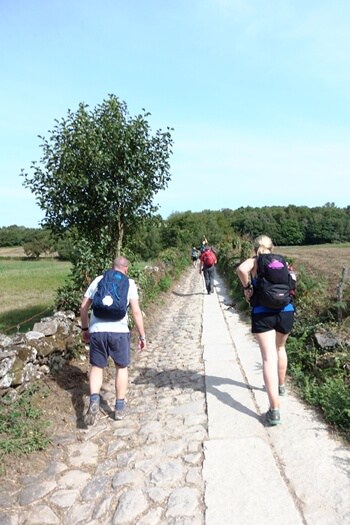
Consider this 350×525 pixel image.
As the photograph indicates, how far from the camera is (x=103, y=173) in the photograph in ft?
22.7

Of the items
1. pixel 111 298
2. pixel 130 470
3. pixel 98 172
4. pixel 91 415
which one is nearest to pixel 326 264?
pixel 98 172

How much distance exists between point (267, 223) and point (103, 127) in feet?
311

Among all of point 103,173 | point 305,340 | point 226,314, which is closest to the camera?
point 305,340

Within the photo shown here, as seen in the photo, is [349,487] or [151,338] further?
[151,338]

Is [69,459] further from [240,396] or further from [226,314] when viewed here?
[226,314]

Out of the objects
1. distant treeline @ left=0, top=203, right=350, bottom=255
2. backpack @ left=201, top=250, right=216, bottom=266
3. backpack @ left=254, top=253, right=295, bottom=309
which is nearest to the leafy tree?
backpack @ left=254, top=253, right=295, bottom=309

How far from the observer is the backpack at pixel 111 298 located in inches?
165

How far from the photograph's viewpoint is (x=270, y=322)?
158 inches

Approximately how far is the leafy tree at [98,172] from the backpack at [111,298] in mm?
2915

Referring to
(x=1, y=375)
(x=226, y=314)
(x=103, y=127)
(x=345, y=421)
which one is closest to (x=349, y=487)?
(x=345, y=421)

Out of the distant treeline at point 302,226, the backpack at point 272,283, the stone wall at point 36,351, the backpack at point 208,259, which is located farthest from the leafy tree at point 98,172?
the distant treeline at point 302,226

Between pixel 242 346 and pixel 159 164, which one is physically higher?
pixel 159 164

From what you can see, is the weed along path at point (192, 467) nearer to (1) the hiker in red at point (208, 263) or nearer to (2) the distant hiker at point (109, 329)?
(2) the distant hiker at point (109, 329)

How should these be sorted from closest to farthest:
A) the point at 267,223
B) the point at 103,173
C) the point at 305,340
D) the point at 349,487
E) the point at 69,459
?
the point at 349,487, the point at 69,459, the point at 305,340, the point at 103,173, the point at 267,223
